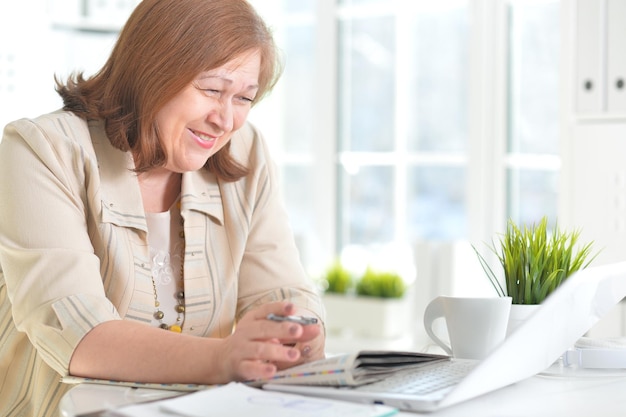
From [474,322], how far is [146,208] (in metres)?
0.68

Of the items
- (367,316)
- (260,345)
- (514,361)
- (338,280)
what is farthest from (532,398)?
(338,280)

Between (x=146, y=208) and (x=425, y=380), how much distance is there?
756 mm

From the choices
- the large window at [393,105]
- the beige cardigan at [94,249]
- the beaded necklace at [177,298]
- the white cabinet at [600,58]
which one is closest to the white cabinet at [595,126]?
the white cabinet at [600,58]

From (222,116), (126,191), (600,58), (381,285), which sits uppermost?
(600,58)

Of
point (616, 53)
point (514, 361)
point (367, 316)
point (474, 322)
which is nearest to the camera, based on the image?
point (514, 361)

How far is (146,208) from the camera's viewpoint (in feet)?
5.85

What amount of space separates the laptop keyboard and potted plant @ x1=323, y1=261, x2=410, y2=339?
2.36 m

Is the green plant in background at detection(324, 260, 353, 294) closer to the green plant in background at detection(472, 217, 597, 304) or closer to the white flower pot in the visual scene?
the white flower pot

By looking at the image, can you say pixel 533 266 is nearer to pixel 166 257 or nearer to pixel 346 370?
pixel 346 370

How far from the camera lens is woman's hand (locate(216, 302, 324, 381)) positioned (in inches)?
48.7

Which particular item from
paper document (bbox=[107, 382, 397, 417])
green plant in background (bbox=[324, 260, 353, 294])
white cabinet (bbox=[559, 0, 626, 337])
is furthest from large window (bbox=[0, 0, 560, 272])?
paper document (bbox=[107, 382, 397, 417])

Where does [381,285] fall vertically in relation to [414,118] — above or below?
below

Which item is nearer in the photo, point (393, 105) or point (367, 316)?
point (367, 316)

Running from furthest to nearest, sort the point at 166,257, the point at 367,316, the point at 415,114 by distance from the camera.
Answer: the point at 415,114 → the point at 367,316 → the point at 166,257
